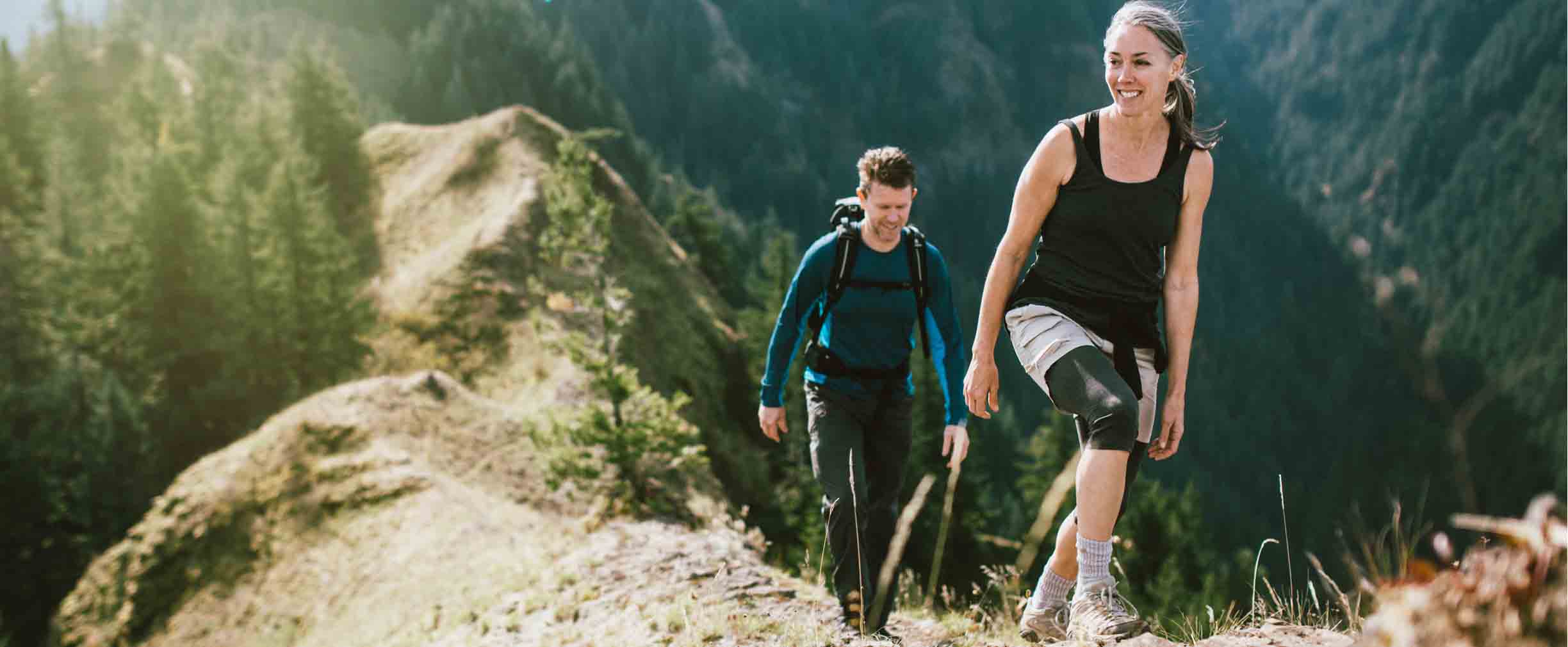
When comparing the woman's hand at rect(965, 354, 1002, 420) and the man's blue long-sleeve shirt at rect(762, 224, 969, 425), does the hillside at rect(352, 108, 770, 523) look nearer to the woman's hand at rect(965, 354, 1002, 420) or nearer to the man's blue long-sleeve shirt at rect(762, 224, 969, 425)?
the man's blue long-sleeve shirt at rect(762, 224, 969, 425)

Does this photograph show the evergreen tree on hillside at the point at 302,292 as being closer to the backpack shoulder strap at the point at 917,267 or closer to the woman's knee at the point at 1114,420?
the backpack shoulder strap at the point at 917,267

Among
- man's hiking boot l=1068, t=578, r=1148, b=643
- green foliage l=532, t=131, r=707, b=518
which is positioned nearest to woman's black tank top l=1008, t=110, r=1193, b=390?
man's hiking boot l=1068, t=578, r=1148, b=643

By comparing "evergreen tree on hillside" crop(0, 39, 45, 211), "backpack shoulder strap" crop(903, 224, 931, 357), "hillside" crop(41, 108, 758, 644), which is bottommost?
"hillside" crop(41, 108, 758, 644)

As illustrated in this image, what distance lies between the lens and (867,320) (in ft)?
17.0

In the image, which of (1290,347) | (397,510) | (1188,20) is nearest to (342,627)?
(397,510)

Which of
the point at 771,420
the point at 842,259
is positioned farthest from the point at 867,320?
the point at 771,420

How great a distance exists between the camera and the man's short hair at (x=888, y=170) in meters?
4.91

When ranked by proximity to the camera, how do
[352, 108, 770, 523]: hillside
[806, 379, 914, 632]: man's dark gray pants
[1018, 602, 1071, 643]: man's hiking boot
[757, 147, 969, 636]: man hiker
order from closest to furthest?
[1018, 602, 1071, 643]: man's hiking boot → [806, 379, 914, 632]: man's dark gray pants → [757, 147, 969, 636]: man hiker → [352, 108, 770, 523]: hillside

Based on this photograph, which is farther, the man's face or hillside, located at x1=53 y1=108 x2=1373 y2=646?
hillside, located at x1=53 y1=108 x2=1373 y2=646

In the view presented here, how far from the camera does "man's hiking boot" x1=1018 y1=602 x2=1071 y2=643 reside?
3951mm

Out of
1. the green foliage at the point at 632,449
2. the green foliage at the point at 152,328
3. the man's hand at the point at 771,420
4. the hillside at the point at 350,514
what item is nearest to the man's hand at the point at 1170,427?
the man's hand at the point at 771,420

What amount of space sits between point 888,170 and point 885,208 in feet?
0.67

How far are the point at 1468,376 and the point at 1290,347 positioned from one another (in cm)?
2520

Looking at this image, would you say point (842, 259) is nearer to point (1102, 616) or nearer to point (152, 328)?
point (1102, 616)
